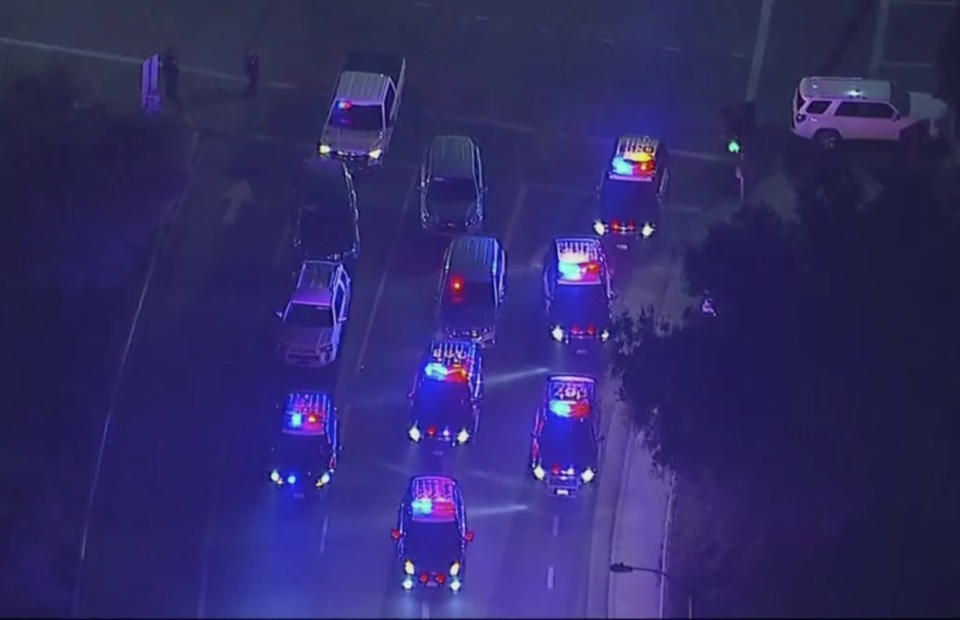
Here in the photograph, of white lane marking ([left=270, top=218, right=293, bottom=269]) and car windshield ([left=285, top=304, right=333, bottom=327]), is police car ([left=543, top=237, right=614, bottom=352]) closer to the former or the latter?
car windshield ([left=285, top=304, right=333, bottom=327])

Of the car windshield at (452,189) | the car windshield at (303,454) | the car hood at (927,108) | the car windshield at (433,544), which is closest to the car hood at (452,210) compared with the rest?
A: the car windshield at (452,189)

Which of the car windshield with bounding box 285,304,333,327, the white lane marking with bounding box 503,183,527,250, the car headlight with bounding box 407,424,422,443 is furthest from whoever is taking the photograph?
the white lane marking with bounding box 503,183,527,250

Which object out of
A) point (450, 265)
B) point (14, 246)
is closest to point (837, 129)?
point (450, 265)

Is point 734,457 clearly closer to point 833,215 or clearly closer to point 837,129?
point 833,215

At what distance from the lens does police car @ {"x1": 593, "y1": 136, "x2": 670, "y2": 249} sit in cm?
5159

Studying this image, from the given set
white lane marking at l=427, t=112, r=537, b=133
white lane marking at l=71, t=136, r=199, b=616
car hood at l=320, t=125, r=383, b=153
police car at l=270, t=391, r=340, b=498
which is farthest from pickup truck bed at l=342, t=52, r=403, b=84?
police car at l=270, t=391, r=340, b=498

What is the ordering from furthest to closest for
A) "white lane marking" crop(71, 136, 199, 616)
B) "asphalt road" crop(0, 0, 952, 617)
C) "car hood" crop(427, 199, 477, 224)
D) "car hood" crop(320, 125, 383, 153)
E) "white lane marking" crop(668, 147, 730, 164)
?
"white lane marking" crop(668, 147, 730, 164) → "car hood" crop(320, 125, 383, 153) → "car hood" crop(427, 199, 477, 224) → "white lane marking" crop(71, 136, 199, 616) → "asphalt road" crop(0, 0, 952, 617)

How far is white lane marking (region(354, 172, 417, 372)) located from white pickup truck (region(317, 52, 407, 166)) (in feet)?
5.18

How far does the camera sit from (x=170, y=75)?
55625 millimetres

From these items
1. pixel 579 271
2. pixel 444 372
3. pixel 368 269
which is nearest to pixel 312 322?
pixel 368 269

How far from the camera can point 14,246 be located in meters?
51.1

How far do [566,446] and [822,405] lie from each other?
22.5 feet

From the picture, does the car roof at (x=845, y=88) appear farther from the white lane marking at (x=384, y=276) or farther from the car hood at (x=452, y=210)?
the white lane marking at (x=384, y=276)

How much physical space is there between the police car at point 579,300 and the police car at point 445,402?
10.8 feet
